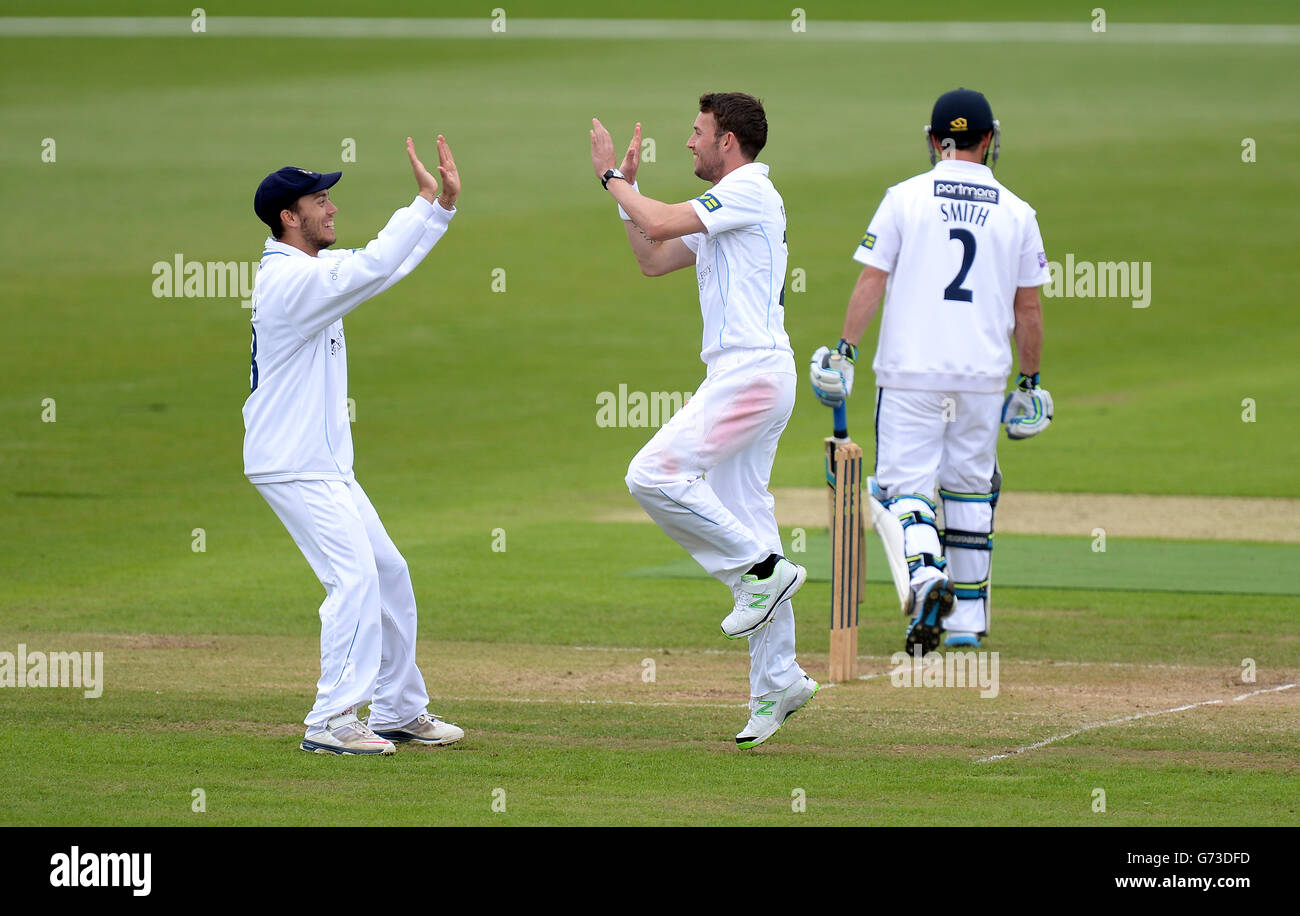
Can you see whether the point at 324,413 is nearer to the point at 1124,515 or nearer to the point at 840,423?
the point at 840,423

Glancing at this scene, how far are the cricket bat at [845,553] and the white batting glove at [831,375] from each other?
0.23m

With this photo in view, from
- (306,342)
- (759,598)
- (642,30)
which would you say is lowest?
(759,598)

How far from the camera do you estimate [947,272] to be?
9.42 meters

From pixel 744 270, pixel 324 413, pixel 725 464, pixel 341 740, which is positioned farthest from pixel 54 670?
pixel 744 270

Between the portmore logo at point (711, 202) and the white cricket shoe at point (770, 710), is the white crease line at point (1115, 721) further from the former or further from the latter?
the portmore logo at point (711, 202)

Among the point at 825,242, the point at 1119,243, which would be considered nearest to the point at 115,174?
the point at 825,242

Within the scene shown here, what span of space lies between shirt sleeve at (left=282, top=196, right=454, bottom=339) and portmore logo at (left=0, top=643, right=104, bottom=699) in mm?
2319

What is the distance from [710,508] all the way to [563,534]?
687cm

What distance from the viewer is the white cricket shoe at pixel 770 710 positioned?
7.53 metres

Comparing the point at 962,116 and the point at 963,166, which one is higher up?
the point at 962,116

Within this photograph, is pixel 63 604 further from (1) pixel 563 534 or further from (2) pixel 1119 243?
(2) pixel 1119 243

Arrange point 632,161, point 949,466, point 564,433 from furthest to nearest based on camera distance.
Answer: point 564,433, point 949,466, point 632,161

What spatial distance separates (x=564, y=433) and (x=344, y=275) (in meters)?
12.2

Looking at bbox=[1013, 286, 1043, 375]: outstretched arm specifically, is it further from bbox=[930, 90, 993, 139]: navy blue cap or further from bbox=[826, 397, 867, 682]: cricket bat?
bbox=[826, 397, 867, 682]: cricket bat
